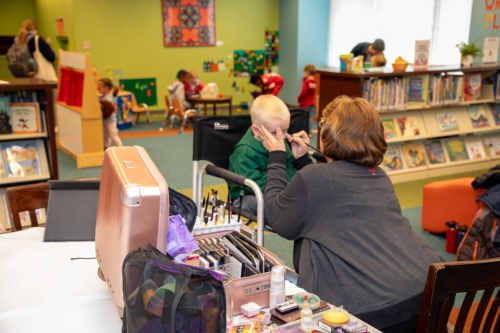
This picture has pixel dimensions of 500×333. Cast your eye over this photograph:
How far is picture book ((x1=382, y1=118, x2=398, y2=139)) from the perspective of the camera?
570cm

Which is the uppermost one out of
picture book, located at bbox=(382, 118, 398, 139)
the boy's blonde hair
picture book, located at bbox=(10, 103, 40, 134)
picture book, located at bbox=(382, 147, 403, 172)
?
the boy's blonde hair

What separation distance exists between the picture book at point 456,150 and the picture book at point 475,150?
59mm

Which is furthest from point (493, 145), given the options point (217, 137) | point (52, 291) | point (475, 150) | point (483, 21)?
point (52, 291)

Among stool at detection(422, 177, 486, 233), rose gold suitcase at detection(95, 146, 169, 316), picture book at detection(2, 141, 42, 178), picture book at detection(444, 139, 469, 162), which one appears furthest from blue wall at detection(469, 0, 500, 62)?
rose gold suitcase at detection(95, 146, 169, 316)

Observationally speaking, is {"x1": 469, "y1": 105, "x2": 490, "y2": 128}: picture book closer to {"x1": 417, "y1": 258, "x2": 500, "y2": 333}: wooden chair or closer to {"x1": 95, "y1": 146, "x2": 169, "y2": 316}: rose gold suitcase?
{"x1": 417, "y1": 258, "x2": 500, "y2": 333}: wooden chair

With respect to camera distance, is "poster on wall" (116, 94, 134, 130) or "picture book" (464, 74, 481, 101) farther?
"poster on wall" (116, 94, 134, 130)

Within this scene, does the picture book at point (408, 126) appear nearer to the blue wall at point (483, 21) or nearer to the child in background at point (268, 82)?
the blue wall at point (483, 21)

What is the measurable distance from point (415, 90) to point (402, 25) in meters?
3.95

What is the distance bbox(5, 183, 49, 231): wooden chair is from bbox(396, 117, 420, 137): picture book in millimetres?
4319

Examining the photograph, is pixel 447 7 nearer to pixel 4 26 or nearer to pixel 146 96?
pixel 146 96

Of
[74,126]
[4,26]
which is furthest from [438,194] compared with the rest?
[4,26]

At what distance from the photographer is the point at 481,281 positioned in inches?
55.2

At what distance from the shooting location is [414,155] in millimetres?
5996

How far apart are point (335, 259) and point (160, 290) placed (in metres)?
0.88
